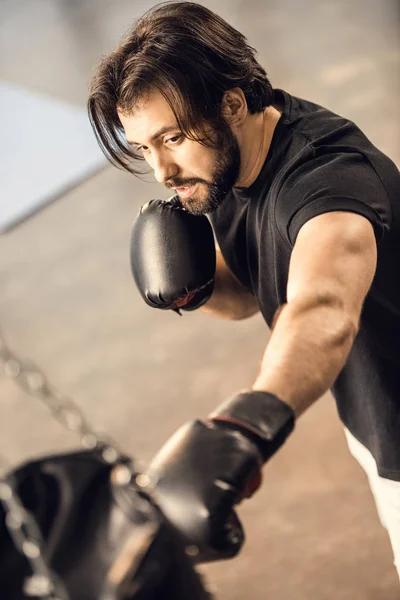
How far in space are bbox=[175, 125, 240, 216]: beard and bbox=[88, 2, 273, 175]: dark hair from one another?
0.10ft

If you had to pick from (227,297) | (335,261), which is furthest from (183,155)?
(227,297)

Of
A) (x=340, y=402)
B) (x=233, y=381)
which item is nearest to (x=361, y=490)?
(x=233, y=381)

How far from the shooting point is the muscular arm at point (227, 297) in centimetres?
219

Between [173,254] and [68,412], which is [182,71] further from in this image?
[68,412]

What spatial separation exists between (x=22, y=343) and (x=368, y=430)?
2.30 metres

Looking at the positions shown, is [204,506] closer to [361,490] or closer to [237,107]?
[237,107]

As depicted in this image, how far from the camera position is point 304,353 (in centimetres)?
127

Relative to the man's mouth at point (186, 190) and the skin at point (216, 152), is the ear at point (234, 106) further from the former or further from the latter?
the man's mouth at point (186, 190)

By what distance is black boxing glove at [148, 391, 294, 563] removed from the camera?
43.4 inches

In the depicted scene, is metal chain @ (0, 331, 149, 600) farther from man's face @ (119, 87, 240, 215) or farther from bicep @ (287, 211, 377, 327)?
man's face @ (119, 87, 240, 215)

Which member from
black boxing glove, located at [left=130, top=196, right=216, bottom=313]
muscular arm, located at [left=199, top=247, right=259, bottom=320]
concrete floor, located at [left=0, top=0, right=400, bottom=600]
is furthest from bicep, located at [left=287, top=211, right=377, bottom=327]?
concrete floor, located at [left=0, top=0, right=400, bottom=600]

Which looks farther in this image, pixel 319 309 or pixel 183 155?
pixel 183 155

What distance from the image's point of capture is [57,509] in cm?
108

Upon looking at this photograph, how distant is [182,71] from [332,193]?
0.39 m
